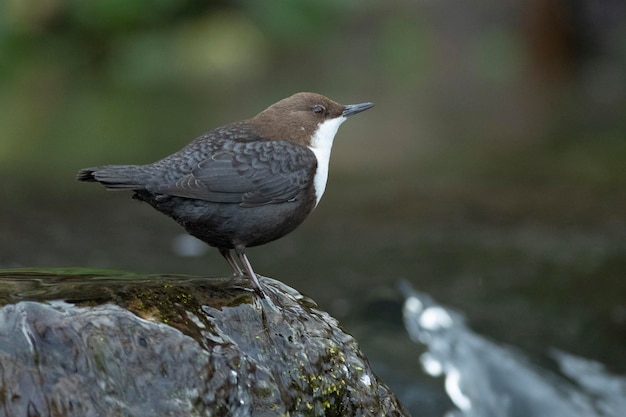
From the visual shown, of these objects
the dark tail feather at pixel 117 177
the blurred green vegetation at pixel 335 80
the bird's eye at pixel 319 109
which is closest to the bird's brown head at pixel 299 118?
the bird's eye at pixel 319 109

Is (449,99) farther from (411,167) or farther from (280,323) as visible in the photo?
(280,323)

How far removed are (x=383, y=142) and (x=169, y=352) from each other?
707 centimetres

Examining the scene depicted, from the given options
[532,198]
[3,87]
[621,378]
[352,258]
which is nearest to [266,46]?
[3,87]

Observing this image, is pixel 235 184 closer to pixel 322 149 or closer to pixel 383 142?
pixel 322 149

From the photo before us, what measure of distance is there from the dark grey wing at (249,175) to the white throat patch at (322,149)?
0.06 meters

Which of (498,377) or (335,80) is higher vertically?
(498,377)

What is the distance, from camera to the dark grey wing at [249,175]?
3.74 meters

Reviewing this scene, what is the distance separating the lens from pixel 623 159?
9.23m

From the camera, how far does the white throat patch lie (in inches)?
160

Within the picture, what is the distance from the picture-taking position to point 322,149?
4.28m

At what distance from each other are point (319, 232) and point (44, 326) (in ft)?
14.9

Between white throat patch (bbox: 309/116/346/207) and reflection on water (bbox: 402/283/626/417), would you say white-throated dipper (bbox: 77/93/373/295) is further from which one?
reflection on water (bbox: 402/283/626/417)

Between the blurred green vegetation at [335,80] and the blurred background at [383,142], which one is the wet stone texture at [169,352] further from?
the blurred green vegetation at [335,80]

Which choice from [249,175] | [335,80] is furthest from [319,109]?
[335,80]
